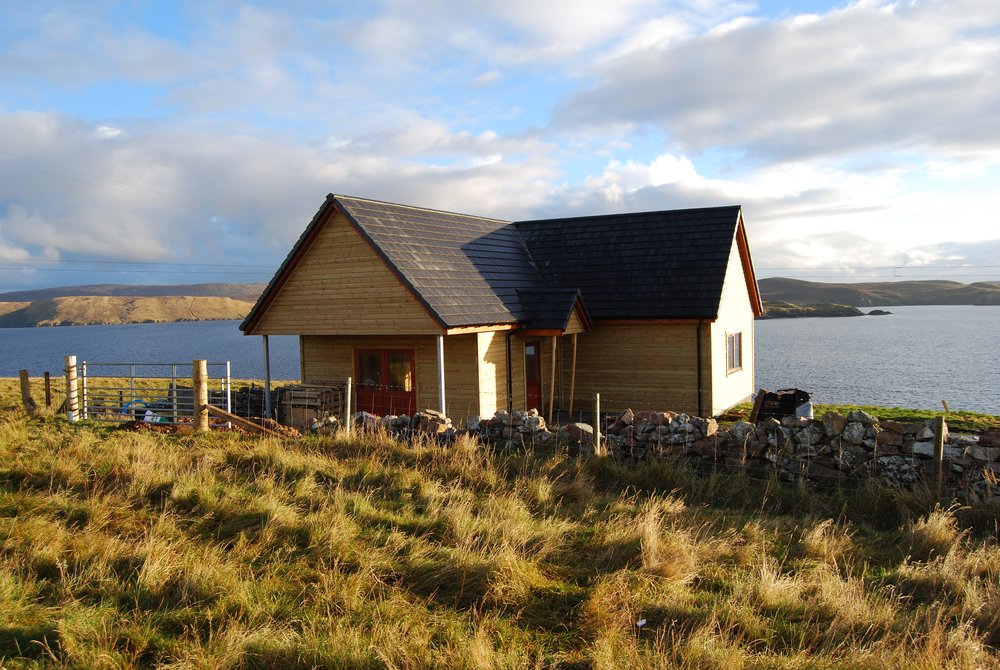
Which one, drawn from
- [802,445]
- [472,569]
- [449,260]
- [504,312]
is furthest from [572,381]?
[472,569]

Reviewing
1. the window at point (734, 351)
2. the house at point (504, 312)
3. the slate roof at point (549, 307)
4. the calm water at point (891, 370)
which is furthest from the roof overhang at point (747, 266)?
the slate roof at point (549, 307)

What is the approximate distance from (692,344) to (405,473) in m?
11.9

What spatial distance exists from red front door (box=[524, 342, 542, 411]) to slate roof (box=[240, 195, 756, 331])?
1.63 metres

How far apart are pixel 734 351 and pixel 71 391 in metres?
19.2

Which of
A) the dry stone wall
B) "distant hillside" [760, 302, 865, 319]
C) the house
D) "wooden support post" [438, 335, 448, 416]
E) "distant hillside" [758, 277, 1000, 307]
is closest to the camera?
the dry stone wall

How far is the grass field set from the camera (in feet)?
16.8

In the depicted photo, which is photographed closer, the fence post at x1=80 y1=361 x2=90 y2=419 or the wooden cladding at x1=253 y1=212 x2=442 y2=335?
the wooden cladding at x1=253 y1=212 x2=442 y2=335

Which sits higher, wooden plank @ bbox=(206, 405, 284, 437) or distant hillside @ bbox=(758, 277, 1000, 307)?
distant hillside @ bbox=(758, 277, 1000, 307)

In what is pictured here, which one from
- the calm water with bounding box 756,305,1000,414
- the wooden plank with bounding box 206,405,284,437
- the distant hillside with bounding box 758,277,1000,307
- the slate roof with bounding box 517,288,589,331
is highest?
the distant hillside with bounding box 758,277,1000,307

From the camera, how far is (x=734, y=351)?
22656 millimetres

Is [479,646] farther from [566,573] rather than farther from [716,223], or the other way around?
[716,223]

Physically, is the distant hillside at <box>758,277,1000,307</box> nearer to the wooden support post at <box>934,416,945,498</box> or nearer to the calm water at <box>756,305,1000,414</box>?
the calm water at <box>756,305,1000,414</box>

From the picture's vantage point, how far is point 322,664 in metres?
4.86

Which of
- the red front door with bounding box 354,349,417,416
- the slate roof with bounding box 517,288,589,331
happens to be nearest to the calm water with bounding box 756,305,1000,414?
the slate roof with bounding box 517,288,589,331
